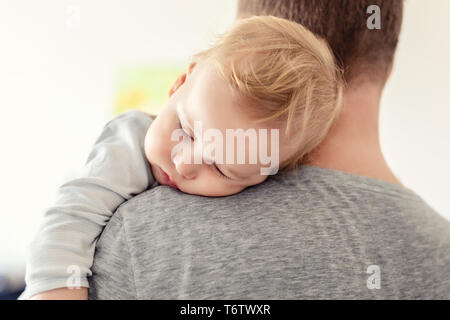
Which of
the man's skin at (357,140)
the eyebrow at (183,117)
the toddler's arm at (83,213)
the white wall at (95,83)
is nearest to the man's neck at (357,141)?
the man's skin at (357,140)

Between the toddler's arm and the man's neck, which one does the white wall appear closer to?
the man's neck

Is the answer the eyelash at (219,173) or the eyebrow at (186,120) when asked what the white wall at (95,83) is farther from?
the eyelash at (219,173)

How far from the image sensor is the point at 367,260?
0.80m

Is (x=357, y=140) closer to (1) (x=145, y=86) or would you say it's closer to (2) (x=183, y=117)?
(2) (x=183, y=117)

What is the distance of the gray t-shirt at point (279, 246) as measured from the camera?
2.49 feet

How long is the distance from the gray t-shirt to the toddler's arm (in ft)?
0.11

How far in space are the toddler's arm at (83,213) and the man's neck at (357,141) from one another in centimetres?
39

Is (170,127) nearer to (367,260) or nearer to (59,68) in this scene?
(367,260)

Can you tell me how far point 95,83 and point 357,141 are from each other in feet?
5.23

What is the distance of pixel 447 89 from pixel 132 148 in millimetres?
1395

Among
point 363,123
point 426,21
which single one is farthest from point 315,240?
point 426,21

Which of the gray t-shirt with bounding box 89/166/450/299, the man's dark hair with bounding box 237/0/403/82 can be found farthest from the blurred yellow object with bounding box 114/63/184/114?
the gray t-shirt with bounding box 89/166/450/299

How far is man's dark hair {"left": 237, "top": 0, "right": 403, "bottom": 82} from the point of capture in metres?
1.09

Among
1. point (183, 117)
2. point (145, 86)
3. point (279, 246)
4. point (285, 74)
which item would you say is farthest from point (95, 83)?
point (279, 246)
